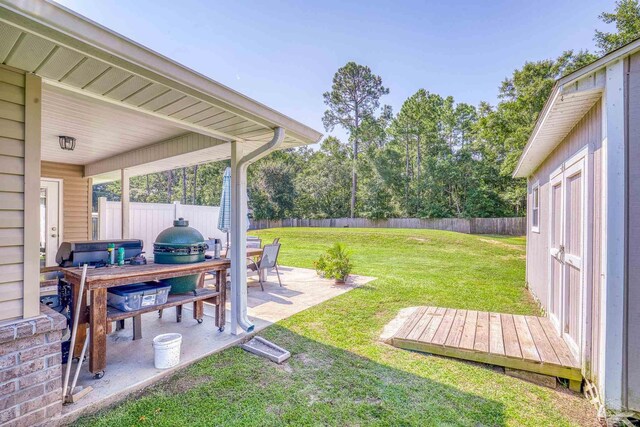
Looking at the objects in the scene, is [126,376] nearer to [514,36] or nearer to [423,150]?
[514,36]

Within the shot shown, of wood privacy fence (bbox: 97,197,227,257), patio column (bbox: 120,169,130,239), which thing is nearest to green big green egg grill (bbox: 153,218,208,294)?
patio column (bbox: 120,169,130,239)

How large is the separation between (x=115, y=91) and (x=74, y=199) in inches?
219

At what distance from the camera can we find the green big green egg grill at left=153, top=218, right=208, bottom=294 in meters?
3.38

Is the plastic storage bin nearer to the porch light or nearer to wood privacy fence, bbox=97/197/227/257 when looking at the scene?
the porch light

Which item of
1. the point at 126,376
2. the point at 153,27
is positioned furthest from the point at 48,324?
the point at 153,27

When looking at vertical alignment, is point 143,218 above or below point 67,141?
below

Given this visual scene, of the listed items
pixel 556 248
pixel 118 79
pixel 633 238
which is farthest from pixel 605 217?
pixel 118 79

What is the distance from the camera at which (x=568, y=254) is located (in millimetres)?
3350

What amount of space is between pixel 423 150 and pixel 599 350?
97.1 ft

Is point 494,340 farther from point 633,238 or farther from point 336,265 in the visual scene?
point 336,265

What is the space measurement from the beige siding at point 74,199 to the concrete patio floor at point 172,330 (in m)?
3.94

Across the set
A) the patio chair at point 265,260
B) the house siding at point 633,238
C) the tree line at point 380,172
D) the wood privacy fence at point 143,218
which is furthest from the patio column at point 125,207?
the tree line at point 380,172

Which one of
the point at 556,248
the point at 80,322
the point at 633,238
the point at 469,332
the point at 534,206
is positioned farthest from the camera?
the point at 534,206

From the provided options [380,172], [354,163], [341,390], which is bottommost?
[341,390]
